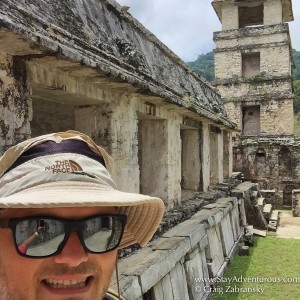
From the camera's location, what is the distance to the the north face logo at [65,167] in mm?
1501

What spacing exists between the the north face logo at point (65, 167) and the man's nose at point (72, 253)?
23cm

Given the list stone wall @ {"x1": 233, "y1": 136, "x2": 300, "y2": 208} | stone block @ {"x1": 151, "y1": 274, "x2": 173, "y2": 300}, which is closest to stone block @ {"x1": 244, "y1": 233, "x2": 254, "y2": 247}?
stone block @ {"x1": 151, "y1": 274, "x2": 173, "y2": 300}

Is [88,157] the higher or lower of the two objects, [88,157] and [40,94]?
the lower

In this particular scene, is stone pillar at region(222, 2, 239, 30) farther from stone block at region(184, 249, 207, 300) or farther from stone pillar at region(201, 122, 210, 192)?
stone block at region(184, 249, 207, 300)

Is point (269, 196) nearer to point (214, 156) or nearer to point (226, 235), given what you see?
point (214, 156)

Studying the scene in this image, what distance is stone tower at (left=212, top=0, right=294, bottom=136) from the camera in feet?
74.4

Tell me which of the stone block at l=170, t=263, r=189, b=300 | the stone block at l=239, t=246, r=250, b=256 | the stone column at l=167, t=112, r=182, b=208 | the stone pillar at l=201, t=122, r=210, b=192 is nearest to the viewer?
the stone block at l=170, t=263, r=189, b=300

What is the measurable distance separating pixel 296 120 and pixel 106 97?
38.4 metres

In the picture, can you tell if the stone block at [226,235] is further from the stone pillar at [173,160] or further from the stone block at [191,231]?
the stone block at [191,231]

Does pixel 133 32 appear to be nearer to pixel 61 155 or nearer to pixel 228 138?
pixel 61 155

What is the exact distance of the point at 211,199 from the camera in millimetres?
9844

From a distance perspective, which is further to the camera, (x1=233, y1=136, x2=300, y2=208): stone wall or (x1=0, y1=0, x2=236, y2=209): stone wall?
(x1=233, y1=136, x2=300, y2=208): stone wall

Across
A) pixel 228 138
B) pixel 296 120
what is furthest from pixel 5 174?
pixel 296 120

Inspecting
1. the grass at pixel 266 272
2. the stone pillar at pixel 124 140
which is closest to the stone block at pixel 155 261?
the stone pillar at pixel 124 140
